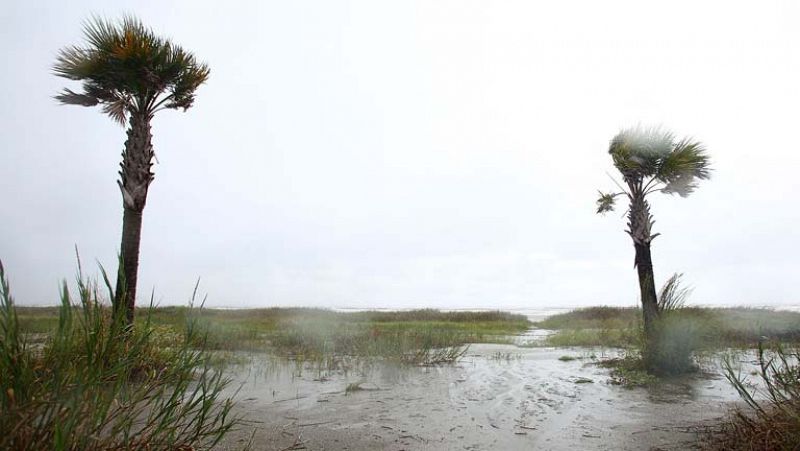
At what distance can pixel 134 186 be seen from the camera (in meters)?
8.11

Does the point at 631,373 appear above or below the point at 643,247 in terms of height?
below

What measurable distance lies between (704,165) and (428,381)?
8645 mm

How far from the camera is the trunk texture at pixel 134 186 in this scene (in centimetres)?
797

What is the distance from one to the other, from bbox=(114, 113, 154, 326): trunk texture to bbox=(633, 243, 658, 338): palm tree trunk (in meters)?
10.3

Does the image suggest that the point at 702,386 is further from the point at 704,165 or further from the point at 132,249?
the point at 132,249

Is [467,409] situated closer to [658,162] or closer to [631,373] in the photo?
[631,373]

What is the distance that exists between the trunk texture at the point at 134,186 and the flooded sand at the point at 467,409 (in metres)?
2.97

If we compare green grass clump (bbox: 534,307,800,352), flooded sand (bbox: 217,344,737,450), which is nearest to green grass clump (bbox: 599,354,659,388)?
flooded sand (bbox: 217,344,737,450)

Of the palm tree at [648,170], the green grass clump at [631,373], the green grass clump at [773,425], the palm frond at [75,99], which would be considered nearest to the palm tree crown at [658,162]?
the palm tree at [648,170]

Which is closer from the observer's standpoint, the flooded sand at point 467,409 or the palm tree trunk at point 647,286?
the flooded sand at point 467,409

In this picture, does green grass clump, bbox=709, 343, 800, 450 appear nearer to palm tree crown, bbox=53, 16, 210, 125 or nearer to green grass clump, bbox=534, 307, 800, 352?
green grass clump, bbox=534, 307, 800, 352

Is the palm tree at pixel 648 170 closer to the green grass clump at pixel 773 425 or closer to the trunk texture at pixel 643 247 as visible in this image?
the trunk texture at pixel 643 247

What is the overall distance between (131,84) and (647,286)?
454 inches

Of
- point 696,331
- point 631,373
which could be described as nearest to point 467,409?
point 631,373
